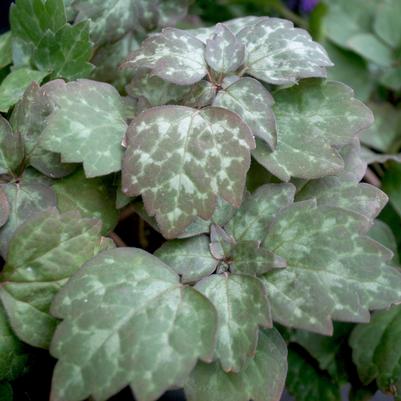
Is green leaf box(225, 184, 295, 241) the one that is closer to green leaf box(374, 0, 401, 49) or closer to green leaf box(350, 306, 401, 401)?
green leaf box(350, 306, 401, 401)

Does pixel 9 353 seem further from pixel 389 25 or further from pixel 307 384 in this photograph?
pixel 389 25

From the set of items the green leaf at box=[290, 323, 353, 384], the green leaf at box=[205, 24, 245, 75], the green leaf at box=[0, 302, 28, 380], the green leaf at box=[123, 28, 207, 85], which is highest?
the green leaf at box=[205, 24, 245, 75]

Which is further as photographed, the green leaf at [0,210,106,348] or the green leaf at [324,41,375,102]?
the green leaf at [324,41,375,102]

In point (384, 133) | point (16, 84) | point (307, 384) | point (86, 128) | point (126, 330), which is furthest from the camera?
point (384, 133)

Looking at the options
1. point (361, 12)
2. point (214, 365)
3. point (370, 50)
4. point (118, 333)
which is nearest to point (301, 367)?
point (214, 365)

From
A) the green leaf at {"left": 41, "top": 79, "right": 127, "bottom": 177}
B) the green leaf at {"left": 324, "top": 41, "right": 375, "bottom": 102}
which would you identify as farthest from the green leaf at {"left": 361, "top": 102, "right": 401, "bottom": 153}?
the green leaf at {"left": 41, "top": 79, "right": 127, "bottom": 177}

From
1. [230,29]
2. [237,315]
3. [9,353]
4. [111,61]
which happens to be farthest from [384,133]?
[9,353]
